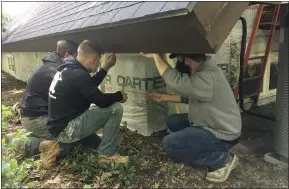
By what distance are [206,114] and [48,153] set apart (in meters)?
1.93

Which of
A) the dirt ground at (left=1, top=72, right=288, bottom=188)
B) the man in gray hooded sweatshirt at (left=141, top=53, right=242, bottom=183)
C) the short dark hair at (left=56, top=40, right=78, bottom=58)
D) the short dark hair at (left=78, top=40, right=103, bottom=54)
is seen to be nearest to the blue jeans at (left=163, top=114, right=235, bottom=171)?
the man in gray hooded sweatshirt at (left=141, top=53, right=242, bottom=183)

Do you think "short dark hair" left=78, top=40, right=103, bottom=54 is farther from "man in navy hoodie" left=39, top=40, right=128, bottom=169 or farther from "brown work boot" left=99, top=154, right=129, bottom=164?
"brown work boot" left=99, top=154, right=129, bottom=164

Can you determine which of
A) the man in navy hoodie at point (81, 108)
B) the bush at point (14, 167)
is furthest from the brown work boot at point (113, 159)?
the bush at point (14, 167)

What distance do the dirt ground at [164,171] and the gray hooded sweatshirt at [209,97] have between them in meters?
0.52

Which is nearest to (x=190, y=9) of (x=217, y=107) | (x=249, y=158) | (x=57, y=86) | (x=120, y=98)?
(x=217, y=107)

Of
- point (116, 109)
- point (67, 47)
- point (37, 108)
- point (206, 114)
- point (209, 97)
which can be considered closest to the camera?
point (209, 97)

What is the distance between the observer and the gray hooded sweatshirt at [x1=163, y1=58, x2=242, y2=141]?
290 centimetres

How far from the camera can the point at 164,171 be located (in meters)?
3.31

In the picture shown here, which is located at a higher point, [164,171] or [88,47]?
[88,47]

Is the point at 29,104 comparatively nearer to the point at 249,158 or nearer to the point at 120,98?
the point at 120,98

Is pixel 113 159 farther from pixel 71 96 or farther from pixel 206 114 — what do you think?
pixel 206 114

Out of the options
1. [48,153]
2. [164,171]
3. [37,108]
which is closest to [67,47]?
[37,108]

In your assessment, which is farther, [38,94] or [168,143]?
[38,94]

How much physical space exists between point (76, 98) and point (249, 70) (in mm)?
3292
